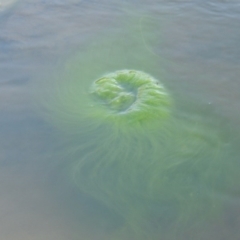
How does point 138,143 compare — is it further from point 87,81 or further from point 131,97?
point 87,81

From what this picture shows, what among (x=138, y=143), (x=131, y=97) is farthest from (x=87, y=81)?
(x=138, y=143)

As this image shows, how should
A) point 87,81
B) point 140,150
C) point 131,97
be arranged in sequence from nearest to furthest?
point 140,150 < point 131,97 < point 87,81

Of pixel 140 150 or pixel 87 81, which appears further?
pixel 87 81

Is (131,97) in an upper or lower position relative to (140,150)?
upper

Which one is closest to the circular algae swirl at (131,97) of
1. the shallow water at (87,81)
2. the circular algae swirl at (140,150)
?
the circular algae swirl at (140,150)

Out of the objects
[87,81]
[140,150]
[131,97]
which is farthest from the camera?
[87,81]

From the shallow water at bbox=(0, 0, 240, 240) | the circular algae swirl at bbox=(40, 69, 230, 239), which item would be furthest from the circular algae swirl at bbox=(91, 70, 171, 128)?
the shallow water at bbox=(0, 0, 240, 240)
